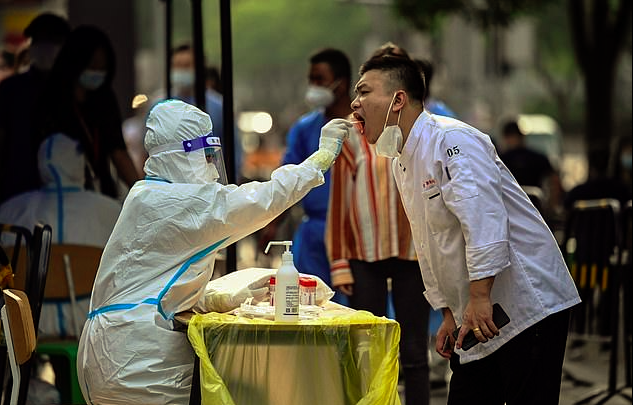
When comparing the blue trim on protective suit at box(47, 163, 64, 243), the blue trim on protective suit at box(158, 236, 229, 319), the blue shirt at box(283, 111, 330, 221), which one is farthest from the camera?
the blue shirt at box(283, 111, 330, 221)

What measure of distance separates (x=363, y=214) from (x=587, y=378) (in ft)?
9.74

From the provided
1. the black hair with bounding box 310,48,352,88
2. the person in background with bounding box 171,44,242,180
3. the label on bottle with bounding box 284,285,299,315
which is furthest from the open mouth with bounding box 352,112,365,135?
the person in background with bounding box 171,44,242,180

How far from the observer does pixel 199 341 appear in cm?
459

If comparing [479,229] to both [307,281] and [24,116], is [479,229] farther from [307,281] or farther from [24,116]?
[24,116]

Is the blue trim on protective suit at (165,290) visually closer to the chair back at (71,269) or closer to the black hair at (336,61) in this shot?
the chair back at (71,269)

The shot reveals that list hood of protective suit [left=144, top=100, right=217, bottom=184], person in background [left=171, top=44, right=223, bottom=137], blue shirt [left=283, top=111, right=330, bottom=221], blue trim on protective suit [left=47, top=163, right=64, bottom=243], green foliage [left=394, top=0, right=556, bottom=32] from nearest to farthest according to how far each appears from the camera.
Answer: hood of protective suit [left=144, top=100, right=217, bottom=184], blue trim on protective suit [left=47, top=163, right=64, bottom=243], blue shirt [left=283, top=111, right=330, bottom=221], person in background [left=171, top=44, right=223, bottom=137], green foliage [left=394, top=0, right=556, bottom=32]

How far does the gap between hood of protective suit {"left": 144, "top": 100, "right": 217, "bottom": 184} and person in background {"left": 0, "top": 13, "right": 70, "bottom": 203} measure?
2.76 meters

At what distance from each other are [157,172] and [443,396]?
145 inches

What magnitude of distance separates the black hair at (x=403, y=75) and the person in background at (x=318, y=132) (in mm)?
2306

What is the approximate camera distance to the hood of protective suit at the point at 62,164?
24.7ft

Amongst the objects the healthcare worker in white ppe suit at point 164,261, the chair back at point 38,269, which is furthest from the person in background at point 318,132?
the healthcare worker in white ppe suit at point 164,261

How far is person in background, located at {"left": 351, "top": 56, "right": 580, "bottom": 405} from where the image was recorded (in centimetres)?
460

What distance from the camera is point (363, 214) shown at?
6.71 metres

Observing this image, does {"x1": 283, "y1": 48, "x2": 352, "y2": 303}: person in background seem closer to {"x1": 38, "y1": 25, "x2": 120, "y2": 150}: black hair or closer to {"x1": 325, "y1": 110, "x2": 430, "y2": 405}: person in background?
{"x1": 325, "y1": 110, "x2": 430, "y2": 405}: person in background
